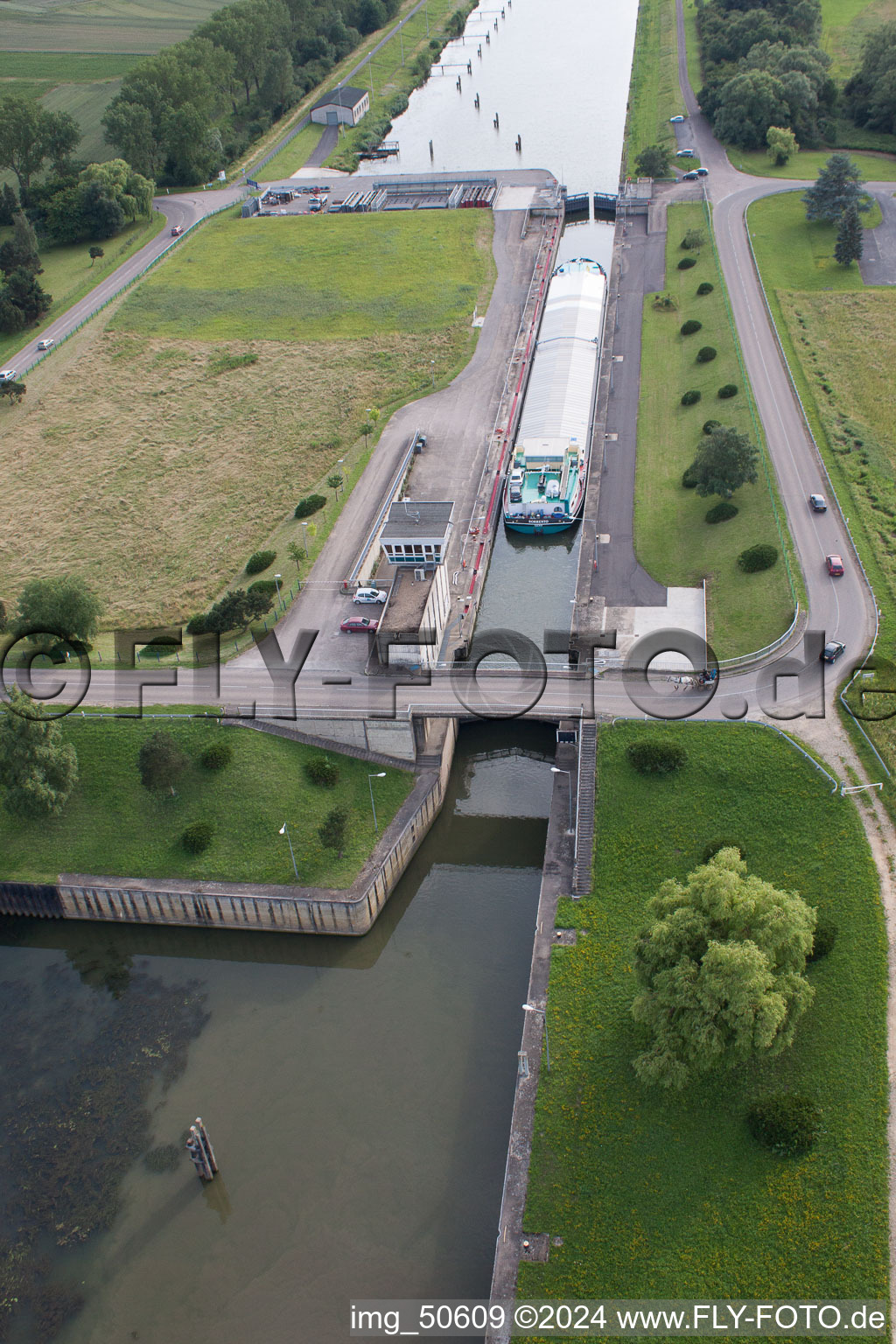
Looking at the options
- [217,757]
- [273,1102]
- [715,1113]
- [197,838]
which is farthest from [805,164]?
[273,1102]

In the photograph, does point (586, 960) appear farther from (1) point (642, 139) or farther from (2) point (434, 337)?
(1) point (642, 139)

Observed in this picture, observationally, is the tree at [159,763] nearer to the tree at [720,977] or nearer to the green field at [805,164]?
the tree at [720,977]

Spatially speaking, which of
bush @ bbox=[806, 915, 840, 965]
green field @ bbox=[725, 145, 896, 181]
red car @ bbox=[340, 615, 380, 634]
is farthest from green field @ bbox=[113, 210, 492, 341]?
bush @ bbox=[806, 915, 840, 965]

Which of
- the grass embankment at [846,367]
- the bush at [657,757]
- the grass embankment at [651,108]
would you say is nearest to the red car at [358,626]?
the bush at [657,757]

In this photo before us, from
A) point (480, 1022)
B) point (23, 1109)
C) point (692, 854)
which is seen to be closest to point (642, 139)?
point (692, 854)

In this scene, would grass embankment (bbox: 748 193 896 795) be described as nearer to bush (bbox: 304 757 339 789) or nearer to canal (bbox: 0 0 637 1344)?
canal (bbox: 0 0 637 1344)

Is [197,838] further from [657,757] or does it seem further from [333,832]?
[657,757]
